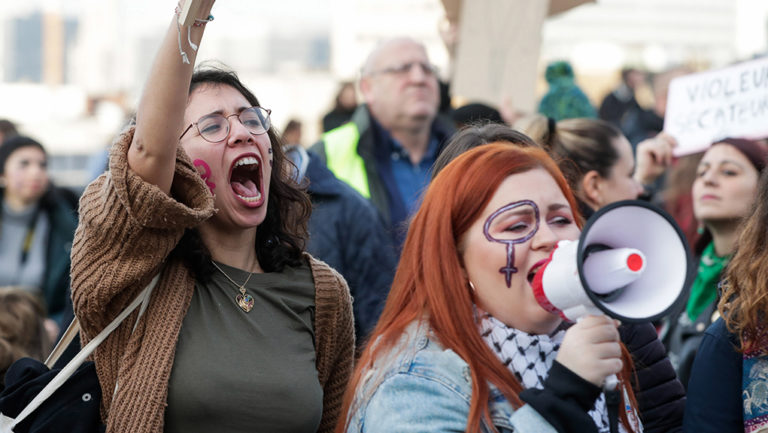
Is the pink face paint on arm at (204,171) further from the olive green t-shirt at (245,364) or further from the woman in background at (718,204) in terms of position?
the woman in background at (718,204)

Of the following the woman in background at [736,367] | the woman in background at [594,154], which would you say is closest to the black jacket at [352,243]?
the woman in background at [594,154]

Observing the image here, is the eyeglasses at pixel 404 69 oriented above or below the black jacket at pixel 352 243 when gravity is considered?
above

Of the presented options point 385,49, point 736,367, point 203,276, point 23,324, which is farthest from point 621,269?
point 385,49

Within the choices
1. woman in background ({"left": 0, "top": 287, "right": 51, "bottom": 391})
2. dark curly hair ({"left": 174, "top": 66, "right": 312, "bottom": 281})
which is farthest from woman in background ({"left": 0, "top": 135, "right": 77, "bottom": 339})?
dark curly hair ({"left": 174, "top": 66, "right": 312, "bottom": 281})

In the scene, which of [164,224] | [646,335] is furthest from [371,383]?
[646,335]

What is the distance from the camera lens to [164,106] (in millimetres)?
2260

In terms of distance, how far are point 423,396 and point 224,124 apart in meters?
1.00

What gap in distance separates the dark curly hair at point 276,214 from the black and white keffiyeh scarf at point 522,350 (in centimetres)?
72

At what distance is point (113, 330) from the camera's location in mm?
2467

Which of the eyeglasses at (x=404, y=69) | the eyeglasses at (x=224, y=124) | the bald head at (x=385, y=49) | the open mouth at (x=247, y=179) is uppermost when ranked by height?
the bald head at (x=385, y=49)

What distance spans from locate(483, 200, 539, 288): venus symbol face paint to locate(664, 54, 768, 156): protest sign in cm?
230

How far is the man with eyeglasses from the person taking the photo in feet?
16.3

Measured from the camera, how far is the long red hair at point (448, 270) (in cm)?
234

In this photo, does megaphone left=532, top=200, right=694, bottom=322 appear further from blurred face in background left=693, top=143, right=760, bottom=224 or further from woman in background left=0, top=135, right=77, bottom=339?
woman in background left=0, top=135, right=77, bottom=339
